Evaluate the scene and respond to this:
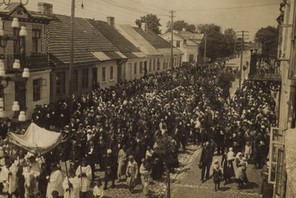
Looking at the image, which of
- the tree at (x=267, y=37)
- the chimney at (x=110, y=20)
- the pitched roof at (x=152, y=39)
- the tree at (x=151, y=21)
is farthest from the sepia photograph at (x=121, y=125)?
the tree at (x=151, y=21)

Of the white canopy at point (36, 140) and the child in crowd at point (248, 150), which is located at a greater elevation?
the white canopy at point (36, 140)

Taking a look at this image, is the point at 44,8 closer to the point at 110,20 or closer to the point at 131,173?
the point at 131,173

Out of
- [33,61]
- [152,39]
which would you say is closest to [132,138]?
[33,61]

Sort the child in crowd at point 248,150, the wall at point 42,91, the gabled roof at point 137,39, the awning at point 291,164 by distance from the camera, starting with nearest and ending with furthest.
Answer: the awning at point 291,164
the child in crowd at point 248,150
the wall at point 42,91
the gabled roof at point 137,39

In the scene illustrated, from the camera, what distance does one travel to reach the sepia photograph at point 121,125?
12500mm

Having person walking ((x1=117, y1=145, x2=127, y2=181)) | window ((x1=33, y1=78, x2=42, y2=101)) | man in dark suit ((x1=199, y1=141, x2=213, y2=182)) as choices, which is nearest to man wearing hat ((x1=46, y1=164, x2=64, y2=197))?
person walking ((x1=117, y1=145, x2=127, y2=181))

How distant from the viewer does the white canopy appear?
13336 millimetres

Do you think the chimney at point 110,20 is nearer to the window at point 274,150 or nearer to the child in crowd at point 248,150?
the child in crowd at point 248,150

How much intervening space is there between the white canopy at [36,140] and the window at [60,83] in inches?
537

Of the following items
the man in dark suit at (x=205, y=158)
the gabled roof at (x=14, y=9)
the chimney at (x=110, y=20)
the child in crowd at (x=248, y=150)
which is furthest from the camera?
the chimney at (x=110, y=20)

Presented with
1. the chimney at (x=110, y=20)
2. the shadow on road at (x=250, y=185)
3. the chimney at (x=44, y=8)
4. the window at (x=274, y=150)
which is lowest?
the shadow on road at (x=250, y=185)

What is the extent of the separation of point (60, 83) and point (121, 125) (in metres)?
9.48

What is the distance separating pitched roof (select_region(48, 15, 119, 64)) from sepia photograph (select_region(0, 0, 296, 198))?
0.13m

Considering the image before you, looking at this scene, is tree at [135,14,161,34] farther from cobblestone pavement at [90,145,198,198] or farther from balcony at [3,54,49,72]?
cobblestone pavement at [90,145,198,198]
